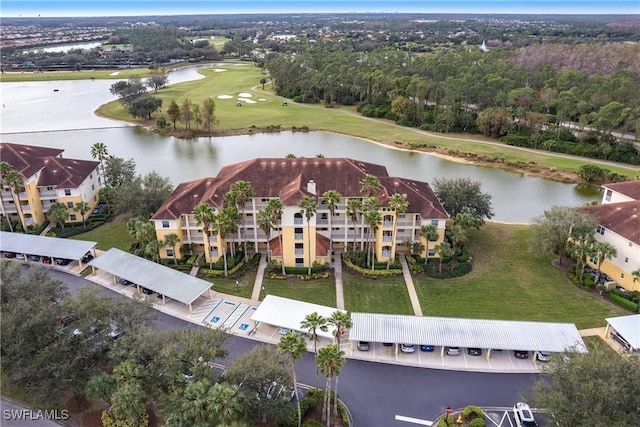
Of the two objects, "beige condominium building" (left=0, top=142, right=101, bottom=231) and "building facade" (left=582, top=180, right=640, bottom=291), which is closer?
"building facade" (left=582, top=180, right=640, bottom=291)

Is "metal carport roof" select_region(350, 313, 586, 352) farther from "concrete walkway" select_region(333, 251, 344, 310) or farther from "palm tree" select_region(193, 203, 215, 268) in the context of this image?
"palm tree" select_region(193, 203, 215, 268)

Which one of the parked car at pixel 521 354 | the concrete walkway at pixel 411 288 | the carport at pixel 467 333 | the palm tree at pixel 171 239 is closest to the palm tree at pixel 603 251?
the carport at pixel 467 333

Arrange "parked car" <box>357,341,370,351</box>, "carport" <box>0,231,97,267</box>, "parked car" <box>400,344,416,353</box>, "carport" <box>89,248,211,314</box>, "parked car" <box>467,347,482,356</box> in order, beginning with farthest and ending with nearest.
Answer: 1. "carport" <box>0,231,97,267</box>
2. "carport" <box>89,248,211,314</box>
3. "parked car" <box>357,341,370,351</box>
4. "parked car" <box>400,344,416,353</box>
5. "parked car" <box>467,347,482,356</box>

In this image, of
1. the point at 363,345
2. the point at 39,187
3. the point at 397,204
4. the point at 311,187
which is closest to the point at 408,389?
the point at 363,345

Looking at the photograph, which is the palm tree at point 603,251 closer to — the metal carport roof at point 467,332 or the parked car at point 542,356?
the metal carport roof at point 467,332

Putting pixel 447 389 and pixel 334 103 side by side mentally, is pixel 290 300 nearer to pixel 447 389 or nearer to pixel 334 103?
pixel 447 389

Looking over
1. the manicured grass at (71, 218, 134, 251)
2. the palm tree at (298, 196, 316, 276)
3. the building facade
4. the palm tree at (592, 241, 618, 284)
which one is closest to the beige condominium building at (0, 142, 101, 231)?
the manicured grass at (71, 218, 134, 251)

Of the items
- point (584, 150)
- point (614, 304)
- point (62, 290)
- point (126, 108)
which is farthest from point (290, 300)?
point (126, 108)
